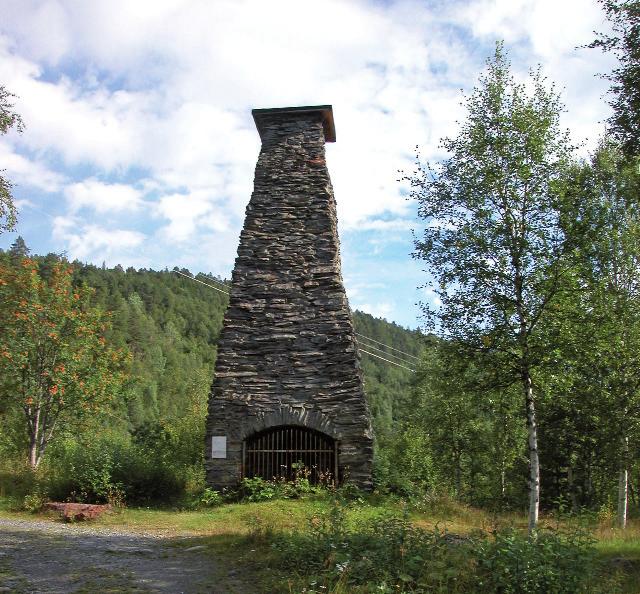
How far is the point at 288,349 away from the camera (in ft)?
41.6

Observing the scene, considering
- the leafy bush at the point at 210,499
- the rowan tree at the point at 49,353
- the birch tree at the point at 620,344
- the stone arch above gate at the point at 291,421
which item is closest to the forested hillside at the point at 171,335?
the rowan tree at the point at 49,353

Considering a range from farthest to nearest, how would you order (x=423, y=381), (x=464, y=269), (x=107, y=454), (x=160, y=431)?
(x=423, y=381)
(x=160, y=431)
(x=107, y=454)
(x=464, y=269)

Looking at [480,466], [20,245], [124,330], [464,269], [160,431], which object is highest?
[20,245]

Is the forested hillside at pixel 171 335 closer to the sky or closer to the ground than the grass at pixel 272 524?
closer to the sky

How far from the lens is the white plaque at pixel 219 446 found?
481 inches

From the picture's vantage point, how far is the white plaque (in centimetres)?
1222

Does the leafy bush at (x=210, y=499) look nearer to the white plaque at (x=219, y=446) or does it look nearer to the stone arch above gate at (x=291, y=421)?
the white plaque at (x=219, y=446)

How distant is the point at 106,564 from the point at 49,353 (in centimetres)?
1025

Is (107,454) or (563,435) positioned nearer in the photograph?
(107,454)

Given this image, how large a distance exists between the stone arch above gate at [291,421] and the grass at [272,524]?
1352 mm

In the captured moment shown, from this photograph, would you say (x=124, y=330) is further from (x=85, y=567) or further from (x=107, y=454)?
(x=85, y=567)

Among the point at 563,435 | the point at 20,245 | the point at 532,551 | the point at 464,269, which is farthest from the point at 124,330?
the point at 532,551

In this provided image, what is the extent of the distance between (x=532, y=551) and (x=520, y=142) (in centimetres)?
794

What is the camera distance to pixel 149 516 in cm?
1092
